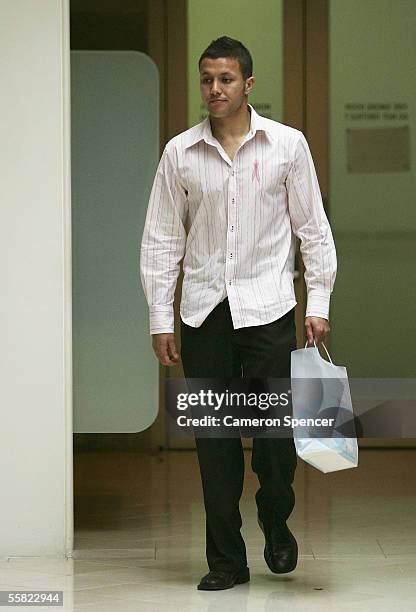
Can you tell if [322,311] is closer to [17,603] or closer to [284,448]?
[284,448]

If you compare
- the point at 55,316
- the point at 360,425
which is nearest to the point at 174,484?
the point at 360,425

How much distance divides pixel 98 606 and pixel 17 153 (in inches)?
68.7

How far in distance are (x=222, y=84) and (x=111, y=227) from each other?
1.22 m

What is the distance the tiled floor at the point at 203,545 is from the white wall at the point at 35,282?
0.67ft

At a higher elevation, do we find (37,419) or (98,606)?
(37,419)

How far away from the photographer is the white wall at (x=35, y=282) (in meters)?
5.11

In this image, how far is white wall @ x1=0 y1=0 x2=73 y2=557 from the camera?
511cm

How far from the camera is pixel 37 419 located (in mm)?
5160

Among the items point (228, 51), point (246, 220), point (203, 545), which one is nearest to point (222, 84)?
point (228, 51)

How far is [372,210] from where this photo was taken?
7.72 m

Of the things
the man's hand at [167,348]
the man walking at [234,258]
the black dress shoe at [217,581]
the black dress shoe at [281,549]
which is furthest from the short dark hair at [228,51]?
the black dress shoe at [217,581]

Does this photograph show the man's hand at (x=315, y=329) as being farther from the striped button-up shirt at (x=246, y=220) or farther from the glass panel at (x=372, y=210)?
the glass panel at (x=372, y=210)

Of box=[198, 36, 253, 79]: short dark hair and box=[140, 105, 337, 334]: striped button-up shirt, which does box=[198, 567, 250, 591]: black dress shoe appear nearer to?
box=[140, 105, 337, 334]: striped button-up shirt

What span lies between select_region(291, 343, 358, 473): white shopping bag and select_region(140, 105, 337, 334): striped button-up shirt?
17 centimetres
